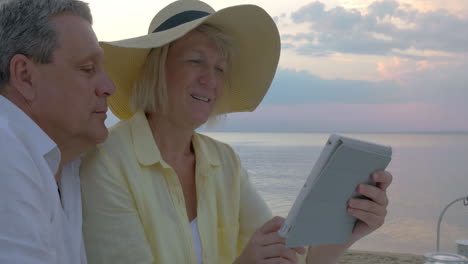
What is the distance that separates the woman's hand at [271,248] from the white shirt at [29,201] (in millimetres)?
637

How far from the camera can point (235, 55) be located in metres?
2.52

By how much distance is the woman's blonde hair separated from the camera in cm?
215

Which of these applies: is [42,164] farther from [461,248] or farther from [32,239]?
[461,248]

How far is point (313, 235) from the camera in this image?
169cm

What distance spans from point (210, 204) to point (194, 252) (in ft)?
0.88

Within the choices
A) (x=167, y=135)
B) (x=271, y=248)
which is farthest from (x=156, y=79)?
(x=271, y=248)

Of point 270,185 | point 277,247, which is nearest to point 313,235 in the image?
point 277,247

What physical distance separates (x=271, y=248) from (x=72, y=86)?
3.01 feet

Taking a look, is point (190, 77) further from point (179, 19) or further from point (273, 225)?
point (273, 225)

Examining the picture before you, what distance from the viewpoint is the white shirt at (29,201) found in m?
1.21

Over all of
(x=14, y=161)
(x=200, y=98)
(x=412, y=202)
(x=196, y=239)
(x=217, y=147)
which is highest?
(x=200, y=98)

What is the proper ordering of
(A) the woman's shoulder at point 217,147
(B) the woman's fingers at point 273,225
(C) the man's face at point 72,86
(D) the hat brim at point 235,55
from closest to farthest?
(C) the man's face at point 72,86, (B) the woman's fingers at point 273,225, (D) the hat brim at point 235,55, (A) the woman's shoulder at point 217,147

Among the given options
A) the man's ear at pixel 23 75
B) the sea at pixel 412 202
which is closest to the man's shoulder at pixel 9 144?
the man's ear at pixel 23 75

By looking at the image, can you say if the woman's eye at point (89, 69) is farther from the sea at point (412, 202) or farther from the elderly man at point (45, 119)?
the sea at point (412, 202)
